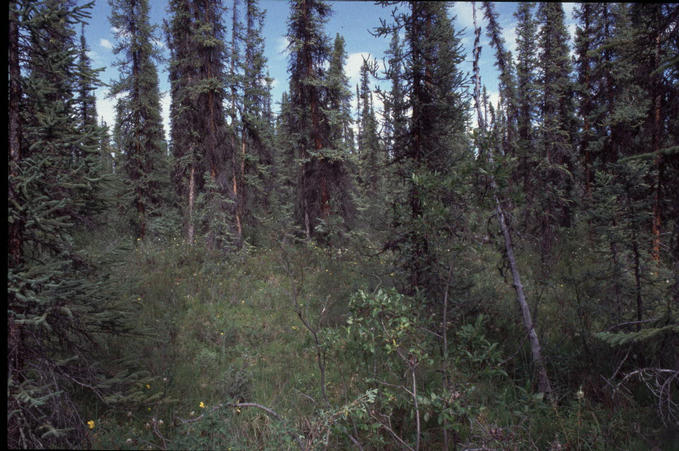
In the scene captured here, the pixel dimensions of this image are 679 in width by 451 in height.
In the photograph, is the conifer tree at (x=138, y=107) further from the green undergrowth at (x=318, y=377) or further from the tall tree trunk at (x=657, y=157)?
the tall tree trunk at (x=657, y=157)

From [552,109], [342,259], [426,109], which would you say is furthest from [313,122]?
[552,109]

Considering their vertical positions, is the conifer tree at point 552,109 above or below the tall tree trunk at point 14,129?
above

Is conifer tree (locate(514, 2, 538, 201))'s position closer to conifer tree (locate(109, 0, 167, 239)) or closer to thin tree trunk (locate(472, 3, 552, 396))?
thin tree trunk (locate(472, 3, 552, 396))

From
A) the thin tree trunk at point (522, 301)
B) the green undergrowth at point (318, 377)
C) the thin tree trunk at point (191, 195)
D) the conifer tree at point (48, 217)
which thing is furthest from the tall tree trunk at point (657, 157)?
the thin tree trunk at point (191, 195)

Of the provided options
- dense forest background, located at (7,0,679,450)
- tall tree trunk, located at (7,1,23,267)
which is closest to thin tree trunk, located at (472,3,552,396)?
dense forest background, located at (7,0,679,450)

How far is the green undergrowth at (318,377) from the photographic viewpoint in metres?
3.82

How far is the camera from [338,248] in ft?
42.3

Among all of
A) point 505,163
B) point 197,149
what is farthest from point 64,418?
point 197,149

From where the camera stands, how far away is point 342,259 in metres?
12.2

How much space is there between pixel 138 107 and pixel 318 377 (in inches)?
627

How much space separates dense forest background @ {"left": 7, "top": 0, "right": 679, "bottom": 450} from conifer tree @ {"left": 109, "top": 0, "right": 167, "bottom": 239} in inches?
4.6

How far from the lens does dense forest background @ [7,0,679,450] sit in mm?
3588

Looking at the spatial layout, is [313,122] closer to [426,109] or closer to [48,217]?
[426,109]

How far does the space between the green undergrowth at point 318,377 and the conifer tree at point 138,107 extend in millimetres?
7756
